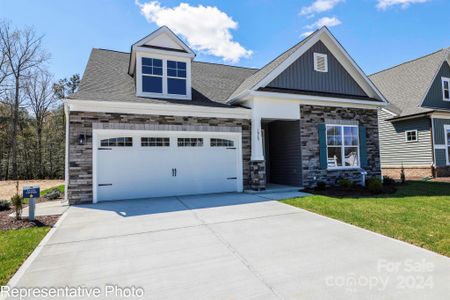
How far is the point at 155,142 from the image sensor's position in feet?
32.8

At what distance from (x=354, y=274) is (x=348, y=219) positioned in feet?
9.62

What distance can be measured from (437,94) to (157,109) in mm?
18178

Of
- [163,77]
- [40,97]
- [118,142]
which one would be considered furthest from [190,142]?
[40,97]

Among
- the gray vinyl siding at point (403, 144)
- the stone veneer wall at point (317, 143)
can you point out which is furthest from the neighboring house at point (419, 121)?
the stone veneer wall at point (317, 143)

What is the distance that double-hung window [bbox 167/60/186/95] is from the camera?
1105 cm

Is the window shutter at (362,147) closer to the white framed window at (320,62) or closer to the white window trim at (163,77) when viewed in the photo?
the white framed window at (320,62)

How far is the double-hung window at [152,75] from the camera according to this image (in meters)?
10.7

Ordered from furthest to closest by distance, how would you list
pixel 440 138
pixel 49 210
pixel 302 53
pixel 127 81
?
pixel 440 138 → pixel 302 53 → pixel 127 81 → pixel 49 210

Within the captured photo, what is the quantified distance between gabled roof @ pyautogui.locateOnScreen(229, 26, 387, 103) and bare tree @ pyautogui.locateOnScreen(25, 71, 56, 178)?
72.8 feet

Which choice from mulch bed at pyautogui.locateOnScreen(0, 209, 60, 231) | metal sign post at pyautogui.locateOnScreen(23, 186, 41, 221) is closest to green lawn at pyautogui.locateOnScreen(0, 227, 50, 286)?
mulch bed at pyautogui.locateOnScreen(0, 209, 60, 231)

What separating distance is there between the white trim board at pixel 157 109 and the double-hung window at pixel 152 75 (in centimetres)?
138

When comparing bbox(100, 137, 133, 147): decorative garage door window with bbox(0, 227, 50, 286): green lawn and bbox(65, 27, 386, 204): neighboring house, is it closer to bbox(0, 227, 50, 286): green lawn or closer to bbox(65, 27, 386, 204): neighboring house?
bbox(65, 27, 386, 204): neighboring house

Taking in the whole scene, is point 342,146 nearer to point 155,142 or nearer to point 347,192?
point 347,192

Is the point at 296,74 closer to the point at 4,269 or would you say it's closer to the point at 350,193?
the point at 350,193
